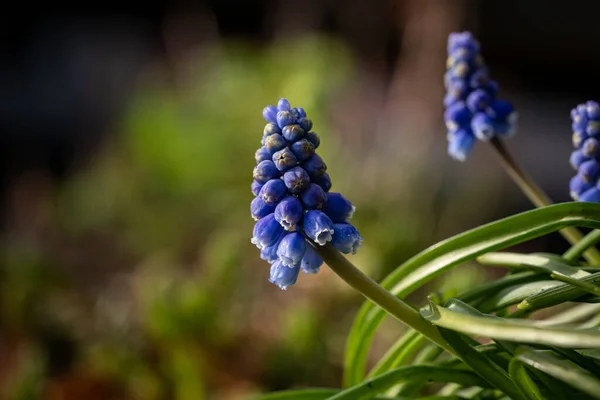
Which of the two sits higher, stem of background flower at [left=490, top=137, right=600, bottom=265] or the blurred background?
the blurred background

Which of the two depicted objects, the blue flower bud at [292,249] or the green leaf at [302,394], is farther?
the green leaf at [302,394]

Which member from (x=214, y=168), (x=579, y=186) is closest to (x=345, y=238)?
(x=579, y=186)

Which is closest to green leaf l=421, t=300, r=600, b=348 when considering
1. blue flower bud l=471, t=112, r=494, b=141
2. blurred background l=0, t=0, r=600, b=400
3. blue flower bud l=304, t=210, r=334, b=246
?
blue flower bud l=304, t=210, r=334, b=246

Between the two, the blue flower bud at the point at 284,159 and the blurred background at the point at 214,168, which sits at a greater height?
the blurred background at the point at 214,168

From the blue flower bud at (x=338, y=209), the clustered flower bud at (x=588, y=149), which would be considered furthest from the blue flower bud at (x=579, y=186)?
the blue flower bud at (x=338, y=209)

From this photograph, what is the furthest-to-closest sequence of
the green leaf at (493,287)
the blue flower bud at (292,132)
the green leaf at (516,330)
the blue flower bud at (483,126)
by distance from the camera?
the blue flower bud at (483,126) → the green leaf at (493,287) → the blue flower bud at (292,132) → the green leaf at (516,330)

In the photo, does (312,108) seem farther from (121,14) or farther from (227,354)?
(121,14)

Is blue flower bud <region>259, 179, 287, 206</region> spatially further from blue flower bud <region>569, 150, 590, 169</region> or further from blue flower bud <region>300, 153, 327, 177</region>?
blue flower bud <region>569, 150, 590, 169</region>

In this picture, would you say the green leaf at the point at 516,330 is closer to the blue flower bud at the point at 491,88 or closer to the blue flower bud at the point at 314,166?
the blue flower bud at the point at 314,166
